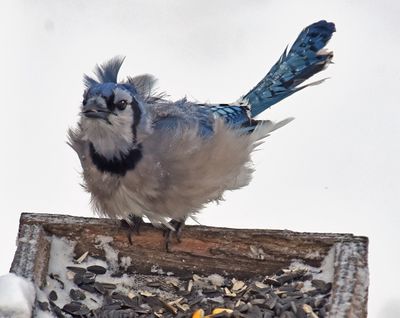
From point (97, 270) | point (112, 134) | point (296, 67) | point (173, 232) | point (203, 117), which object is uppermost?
point (296, 67)

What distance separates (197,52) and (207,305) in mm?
1840

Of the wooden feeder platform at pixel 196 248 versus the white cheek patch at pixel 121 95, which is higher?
the white cheek patch at pixel 121 95

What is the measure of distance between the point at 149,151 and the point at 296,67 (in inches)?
27.5

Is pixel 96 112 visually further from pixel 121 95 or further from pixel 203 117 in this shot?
pixel 203 117

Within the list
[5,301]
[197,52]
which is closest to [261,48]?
[197,52]

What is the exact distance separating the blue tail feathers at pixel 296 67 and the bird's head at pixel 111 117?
23.8 inches

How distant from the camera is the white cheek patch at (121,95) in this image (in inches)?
114

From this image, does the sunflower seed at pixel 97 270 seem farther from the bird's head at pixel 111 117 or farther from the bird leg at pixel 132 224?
the bird's head at pixel 111 117

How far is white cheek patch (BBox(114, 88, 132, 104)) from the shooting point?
114 inches

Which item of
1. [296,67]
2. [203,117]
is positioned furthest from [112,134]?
[296,67]

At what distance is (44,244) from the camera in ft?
9.23

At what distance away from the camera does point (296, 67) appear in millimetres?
3482

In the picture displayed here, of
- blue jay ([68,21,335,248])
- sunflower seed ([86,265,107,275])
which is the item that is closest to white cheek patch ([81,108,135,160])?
blue jay ([68,21,335,248])

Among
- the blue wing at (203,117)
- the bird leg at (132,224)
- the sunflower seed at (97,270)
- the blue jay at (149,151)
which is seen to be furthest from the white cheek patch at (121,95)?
the sunflower seed at (97,270)
